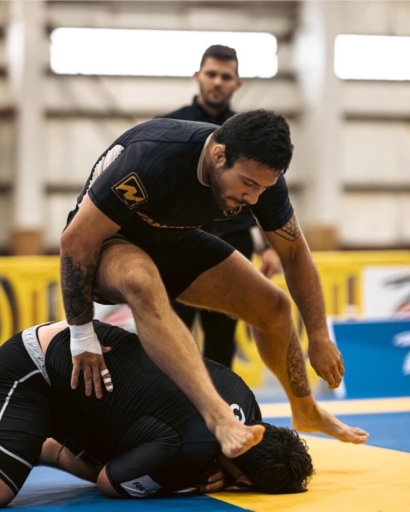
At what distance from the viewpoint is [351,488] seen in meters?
3.34

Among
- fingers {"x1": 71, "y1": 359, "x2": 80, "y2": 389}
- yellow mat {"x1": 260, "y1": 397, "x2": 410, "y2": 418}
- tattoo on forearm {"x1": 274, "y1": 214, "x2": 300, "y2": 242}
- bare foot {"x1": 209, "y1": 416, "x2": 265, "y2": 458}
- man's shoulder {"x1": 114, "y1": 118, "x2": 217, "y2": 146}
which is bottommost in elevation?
yellow mat {"x1": 260, "y1": 397, "x2": 410, "y2": 418}

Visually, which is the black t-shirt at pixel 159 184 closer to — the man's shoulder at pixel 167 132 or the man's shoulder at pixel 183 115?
the man's shoulder at pixel 167 132

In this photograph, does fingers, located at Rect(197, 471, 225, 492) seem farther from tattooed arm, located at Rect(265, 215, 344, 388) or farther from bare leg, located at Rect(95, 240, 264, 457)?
tattooed arm, located at Rect(265, 215, 344, 388)

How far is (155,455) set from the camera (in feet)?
10.5

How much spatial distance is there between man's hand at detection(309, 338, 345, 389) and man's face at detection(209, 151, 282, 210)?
73 cm

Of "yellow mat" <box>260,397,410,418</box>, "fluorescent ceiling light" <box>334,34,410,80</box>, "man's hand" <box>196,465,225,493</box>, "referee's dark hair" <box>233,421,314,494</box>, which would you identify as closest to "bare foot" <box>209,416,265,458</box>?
"referee's dark hair" <box>233,421,314,494</box>

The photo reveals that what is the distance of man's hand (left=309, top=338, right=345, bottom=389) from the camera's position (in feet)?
12.4

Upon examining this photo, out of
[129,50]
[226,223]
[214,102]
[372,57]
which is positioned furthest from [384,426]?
[372,57]

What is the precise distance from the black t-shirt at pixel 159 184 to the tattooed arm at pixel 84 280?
0.20 ft

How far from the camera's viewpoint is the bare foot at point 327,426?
147 inches

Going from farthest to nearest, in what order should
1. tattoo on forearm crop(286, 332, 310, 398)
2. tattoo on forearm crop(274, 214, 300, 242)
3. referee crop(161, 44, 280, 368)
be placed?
referee crop(161, 44, 280, 368) < tattoo on forearm crop(286, 332, 310, 398) < tattoo on forearm crop(274, 214, 300, 242)

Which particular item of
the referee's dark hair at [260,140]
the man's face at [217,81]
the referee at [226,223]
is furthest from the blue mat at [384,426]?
the man's face at [217,81]

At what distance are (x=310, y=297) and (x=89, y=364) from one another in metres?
0.91

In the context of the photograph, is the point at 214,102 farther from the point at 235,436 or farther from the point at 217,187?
the point at 235,436
